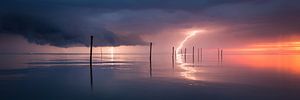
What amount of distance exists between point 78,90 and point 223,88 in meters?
11.4

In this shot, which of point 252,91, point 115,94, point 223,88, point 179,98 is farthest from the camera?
point 223,88

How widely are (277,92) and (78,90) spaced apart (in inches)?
583

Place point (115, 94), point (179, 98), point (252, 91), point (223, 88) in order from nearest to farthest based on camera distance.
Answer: point (179, 98), point (115, 94), point (252, 91), point (223, 88)

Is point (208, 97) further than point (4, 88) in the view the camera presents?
No

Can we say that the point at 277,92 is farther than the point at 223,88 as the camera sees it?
No

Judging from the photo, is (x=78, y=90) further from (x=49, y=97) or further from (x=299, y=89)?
(x=299, y=89)

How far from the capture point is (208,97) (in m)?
21.9

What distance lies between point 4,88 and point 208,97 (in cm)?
1532

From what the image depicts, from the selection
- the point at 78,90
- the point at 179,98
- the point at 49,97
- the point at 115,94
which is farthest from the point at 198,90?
the point at 49,97

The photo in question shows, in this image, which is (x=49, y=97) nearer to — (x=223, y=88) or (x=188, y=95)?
(x=188, y=95)

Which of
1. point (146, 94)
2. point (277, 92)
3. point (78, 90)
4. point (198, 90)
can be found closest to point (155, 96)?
point (146, 94)

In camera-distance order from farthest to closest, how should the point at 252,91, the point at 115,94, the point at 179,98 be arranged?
the point at 252,91, the point at 115,94, the point at 179,98

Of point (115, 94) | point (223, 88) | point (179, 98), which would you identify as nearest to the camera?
point (179, 98)

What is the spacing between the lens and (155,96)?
22.3 m
